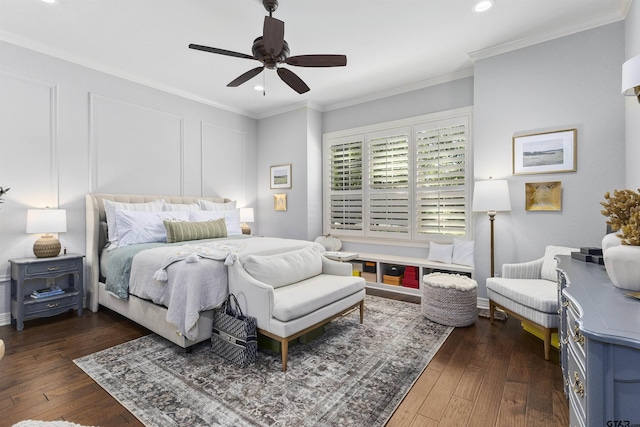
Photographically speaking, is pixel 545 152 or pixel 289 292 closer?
pixel 289 292

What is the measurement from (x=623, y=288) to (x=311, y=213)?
4.23 metres

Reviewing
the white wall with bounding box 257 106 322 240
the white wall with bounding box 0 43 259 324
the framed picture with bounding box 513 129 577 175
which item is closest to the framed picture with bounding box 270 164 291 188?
the white wall with bounding box 257 106 322 240

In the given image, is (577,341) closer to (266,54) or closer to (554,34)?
(266,54)

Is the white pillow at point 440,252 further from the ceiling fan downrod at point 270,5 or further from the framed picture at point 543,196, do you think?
the ceiling fan downrod at point 270,5

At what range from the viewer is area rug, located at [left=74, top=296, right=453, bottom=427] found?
1776 millimetres

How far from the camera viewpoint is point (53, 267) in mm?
3148

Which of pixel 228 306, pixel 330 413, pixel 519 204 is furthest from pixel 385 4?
pixel 330 413

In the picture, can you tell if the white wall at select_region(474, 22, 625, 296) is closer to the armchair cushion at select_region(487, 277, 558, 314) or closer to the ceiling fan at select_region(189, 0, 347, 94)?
the armchair cushion at select_region(487, 277, 558, 314)

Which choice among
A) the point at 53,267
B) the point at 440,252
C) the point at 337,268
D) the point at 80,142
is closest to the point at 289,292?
the point at 337,268

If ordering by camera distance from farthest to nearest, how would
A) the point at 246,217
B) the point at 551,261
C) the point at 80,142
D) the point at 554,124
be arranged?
the point at 246,217, the point at 80,142, the point at 554,124, the point at 551,261

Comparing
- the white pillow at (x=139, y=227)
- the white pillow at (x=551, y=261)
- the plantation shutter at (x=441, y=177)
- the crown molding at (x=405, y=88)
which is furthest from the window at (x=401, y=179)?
the white pillow at (x=139, y=227)

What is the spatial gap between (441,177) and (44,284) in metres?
5.02

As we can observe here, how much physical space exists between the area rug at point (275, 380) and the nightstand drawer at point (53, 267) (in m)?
1.26

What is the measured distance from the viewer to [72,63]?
11.8ft
